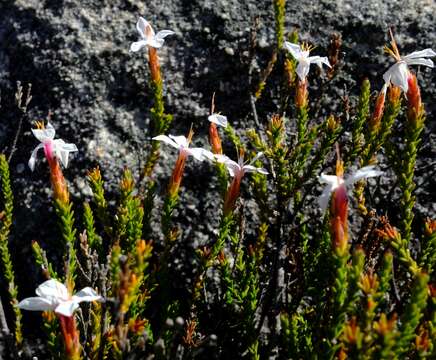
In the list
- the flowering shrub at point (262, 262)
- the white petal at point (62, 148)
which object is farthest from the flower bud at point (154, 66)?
the white petal at point (62, 148)

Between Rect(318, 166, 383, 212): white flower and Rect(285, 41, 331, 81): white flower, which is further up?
Rect(285, 41, 331, 81): white flower

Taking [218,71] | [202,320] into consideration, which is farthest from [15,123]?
[202,320]

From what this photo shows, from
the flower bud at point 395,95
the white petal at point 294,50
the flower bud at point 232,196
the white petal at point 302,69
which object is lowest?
the flower bud at point 232,196

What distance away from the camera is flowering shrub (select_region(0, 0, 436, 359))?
5.35ft

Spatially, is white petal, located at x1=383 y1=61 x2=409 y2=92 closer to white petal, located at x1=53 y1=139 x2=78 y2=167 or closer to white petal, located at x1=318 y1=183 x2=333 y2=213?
white petal, located at x1=318 y1=183 x2=333 y2=213

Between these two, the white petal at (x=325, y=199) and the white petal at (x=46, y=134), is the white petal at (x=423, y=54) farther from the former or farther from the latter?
the white petal at (x=46, y=134)

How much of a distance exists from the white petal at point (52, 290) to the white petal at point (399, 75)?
1287 mm

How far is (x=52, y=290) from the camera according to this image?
1.65m

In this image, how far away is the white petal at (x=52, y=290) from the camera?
1.64 metres

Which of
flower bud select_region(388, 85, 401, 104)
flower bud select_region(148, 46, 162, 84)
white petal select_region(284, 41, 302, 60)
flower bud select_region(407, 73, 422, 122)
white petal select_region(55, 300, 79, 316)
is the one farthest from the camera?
flower bud select_region(148, 46, 162, 84)

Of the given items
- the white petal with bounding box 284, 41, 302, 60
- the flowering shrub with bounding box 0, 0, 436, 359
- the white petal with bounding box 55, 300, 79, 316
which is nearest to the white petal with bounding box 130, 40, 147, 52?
the flowering shrub with bounding box 0, 0, 436, 359

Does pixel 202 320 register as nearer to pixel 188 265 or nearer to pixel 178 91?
pixel 188 265

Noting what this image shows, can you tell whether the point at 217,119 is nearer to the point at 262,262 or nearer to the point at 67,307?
the point at 262,262

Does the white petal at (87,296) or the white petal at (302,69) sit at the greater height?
the white petal at (302,69)
